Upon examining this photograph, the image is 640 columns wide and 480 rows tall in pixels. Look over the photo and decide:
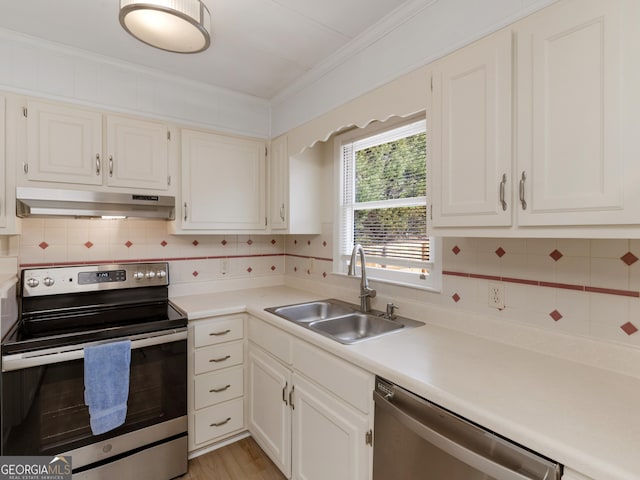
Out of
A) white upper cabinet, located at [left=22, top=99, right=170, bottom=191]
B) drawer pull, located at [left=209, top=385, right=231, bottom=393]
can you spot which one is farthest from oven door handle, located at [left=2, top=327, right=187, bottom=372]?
white upper cabinet, located at [left=22, top=99, right=170, bottom=191]

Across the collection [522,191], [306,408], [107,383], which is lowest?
[306,408]

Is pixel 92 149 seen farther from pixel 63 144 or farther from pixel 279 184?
pixel 279 184

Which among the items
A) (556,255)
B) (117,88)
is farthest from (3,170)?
(556,255)

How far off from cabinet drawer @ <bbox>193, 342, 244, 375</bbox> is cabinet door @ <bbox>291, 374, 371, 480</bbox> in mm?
588

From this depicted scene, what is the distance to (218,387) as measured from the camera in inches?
81.6

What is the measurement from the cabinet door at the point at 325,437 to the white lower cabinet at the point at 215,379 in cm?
59

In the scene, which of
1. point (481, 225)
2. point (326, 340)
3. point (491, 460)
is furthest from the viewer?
point (326, 340)

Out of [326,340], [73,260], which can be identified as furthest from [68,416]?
[326,340]

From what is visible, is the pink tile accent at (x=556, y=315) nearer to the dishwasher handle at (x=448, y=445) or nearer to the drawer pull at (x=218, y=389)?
the dishwasher handle at (x=448, y=445)

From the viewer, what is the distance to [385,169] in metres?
2.12

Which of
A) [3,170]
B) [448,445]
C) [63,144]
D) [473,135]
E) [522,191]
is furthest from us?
[63,144]

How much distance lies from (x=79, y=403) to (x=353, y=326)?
4.62 ft

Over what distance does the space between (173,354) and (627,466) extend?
1.84m

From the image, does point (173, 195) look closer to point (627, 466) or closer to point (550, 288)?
point (550, 288)
